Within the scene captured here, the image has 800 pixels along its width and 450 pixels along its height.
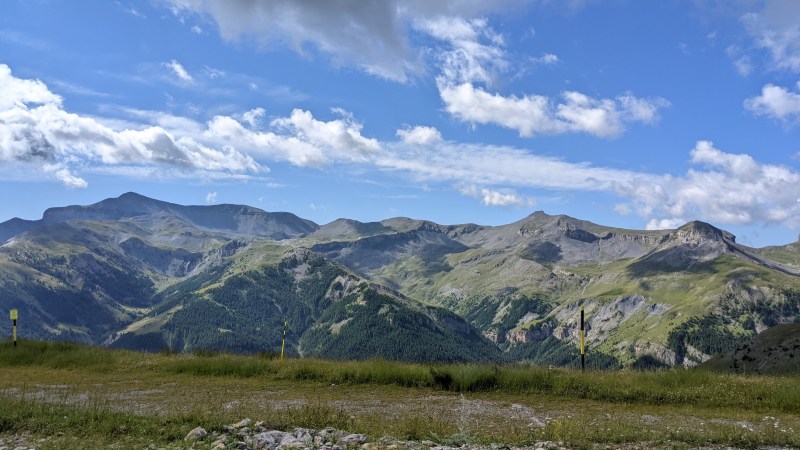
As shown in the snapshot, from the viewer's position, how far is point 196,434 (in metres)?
13.0

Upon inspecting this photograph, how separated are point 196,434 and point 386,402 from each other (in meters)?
7.96

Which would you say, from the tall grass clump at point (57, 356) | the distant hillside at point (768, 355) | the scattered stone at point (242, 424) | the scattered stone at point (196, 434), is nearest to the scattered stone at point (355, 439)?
the scattered stone at point (242, 424)

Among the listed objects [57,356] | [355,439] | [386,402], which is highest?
[355,439]

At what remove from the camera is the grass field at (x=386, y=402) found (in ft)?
44.4

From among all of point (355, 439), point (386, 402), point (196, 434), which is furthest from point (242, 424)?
point (386, 402)

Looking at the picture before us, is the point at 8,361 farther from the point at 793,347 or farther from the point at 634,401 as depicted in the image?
the point at 793,347

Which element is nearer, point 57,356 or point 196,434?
point 196,434

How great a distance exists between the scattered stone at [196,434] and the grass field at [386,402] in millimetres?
407

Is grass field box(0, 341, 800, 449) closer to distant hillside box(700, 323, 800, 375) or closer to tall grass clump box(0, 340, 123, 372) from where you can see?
tall grass clump box(0, 340, 123, 372)

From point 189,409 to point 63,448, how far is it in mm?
4568

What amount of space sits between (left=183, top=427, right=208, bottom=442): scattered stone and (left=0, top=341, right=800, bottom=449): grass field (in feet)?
1.33

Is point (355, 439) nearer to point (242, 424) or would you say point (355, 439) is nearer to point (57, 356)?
point (242, 424)

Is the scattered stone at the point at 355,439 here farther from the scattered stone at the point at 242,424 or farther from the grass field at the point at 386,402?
the scattered stone at the point at 242,424

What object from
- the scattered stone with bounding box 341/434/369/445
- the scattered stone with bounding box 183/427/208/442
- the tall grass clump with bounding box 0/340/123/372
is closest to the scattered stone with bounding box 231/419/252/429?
the scattered stone with bounding box 183/427/208/442
